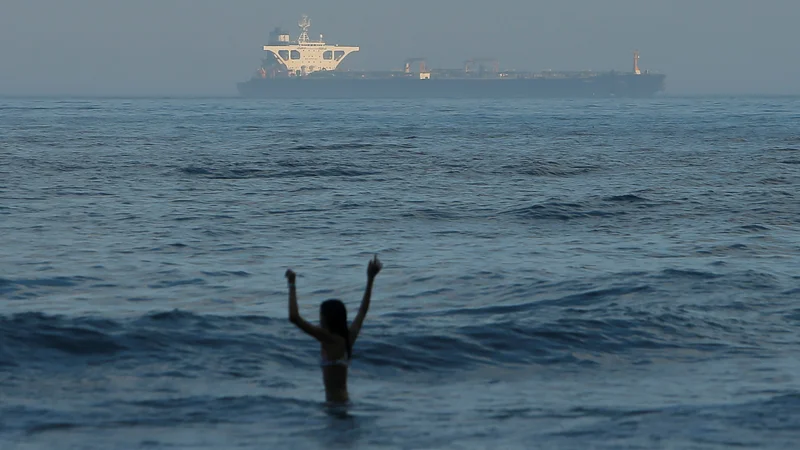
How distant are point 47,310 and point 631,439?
22.2 feet

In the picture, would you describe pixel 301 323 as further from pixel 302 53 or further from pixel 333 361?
pixel 302 53

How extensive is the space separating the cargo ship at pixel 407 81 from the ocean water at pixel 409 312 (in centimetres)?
11575

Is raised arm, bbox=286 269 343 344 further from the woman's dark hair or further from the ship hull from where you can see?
the ship hull

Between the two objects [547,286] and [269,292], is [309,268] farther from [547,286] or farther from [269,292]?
[547,286]

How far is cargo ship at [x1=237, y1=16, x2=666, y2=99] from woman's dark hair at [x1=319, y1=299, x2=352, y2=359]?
135193mm

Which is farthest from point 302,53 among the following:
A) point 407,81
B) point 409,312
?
point 409,312

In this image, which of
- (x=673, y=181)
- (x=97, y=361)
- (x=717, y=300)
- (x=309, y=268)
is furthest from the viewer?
(x=673, y=181)

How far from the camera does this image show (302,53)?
520 feet

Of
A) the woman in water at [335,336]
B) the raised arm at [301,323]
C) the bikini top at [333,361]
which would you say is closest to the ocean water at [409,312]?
the woman in water at [335,336]

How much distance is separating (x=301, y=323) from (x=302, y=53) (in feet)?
509

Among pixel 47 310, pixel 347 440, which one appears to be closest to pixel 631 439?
pixel 347 440

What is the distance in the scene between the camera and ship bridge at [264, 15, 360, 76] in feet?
516

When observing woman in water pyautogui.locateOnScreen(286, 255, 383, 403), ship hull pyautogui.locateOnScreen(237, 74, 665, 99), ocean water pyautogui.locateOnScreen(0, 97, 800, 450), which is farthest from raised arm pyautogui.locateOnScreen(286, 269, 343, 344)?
ship hull pyautogui.locateOnScreen(237, 74, 665, 99)

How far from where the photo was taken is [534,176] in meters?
28.9
